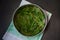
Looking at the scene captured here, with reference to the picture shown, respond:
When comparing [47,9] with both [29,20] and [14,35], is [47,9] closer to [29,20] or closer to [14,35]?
[29,20]

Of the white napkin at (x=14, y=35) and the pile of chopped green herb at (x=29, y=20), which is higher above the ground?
the pile of chopped green herb at (x=29, y=20)

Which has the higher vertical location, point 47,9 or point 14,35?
point 47,9

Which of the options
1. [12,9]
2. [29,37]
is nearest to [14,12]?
[12,9]

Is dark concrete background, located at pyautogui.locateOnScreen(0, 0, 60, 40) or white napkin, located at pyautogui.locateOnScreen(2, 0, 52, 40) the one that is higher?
dark concrete background, located at pyautogui.locateOnScreen(0, 0, 60, 40)

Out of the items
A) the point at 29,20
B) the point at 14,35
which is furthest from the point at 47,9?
the point at 14,35
